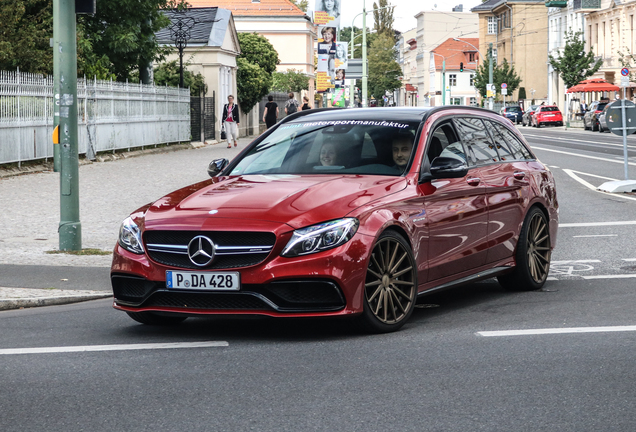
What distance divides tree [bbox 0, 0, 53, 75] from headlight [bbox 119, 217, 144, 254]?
19120mm

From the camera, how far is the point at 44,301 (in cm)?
877

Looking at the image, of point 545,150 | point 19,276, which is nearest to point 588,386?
point 19,276

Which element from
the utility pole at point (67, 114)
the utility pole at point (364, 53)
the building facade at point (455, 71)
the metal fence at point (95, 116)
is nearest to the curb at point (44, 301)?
the utility pole at point (67, 114)

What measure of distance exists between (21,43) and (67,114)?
16.6 meters

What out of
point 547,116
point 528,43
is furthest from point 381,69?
point 547,116

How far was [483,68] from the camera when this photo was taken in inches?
4557

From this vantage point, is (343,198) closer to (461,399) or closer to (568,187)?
(461,399)

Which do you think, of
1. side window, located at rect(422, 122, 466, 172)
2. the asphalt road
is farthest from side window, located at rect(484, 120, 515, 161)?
the asphalt road

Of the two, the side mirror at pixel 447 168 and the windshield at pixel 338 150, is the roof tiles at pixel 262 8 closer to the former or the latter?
the windshield at pixel 338 150

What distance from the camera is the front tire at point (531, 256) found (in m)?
8.98

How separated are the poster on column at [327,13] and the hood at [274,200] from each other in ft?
142

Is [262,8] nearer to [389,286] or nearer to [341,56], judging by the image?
[341,56]

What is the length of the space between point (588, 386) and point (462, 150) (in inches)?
128

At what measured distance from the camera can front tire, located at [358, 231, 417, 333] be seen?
6.91m
